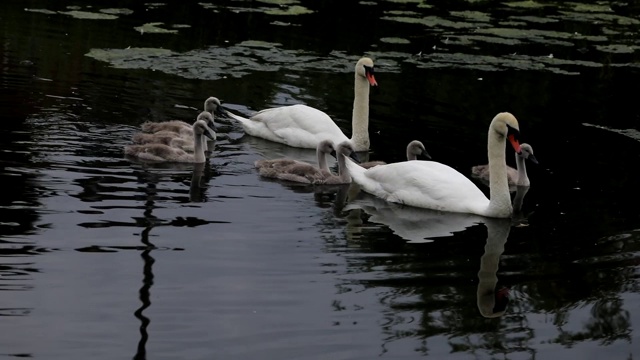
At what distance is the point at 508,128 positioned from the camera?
12.6 meters

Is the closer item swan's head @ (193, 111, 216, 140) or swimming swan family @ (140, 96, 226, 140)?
swan's head @ (193, 111, 216, 140)

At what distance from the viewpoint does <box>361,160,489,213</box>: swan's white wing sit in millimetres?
12477

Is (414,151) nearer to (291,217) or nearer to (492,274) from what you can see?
(291,217)

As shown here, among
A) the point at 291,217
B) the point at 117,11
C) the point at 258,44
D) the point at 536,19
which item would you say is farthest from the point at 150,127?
the point at 536,19

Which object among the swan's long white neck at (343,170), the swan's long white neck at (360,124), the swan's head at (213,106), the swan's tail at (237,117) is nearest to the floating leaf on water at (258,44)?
the swan's tail at (237,117)

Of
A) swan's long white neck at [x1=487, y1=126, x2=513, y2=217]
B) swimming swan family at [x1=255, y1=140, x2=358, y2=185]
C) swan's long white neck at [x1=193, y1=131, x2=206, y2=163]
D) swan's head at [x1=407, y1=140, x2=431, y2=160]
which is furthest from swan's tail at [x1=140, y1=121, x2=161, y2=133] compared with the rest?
swan's long white neck at [x1=487, y1=126, x2=513, y2=217]

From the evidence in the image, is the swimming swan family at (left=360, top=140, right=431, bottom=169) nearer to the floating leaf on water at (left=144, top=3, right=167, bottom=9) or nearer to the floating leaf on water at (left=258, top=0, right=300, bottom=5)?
the floating leaf on water at (left=144, top=3, right=167, bottom=9)

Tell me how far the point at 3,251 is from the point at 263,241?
2.26 metres

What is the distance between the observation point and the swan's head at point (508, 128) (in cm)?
Result: 1245

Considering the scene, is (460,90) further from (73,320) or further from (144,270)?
(73,320)

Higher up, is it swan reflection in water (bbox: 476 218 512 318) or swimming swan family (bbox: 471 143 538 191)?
swimming swan family (bbox: 471 143 538 191)

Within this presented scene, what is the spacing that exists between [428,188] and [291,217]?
1724mm

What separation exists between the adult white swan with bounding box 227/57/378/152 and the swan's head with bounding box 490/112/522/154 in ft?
9.54

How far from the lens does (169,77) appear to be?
18.3 metres
